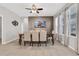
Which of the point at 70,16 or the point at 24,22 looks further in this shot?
the point at 24,22

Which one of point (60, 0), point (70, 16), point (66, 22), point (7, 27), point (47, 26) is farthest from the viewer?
point (47, 26)

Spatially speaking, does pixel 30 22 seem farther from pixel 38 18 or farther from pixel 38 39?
pixel 38 39

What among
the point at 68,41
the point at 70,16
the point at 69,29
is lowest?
the point at 68,41

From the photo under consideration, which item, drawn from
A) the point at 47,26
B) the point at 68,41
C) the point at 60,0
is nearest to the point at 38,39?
the point at 68,41

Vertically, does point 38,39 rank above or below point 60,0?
below

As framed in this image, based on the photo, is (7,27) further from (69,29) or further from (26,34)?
(69,29)

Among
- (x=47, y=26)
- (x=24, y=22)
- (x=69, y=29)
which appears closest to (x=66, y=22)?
(x=69, y=29)

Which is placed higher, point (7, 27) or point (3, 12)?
point (3, 12)

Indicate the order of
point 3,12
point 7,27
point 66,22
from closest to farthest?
point 66,22 → point 3,12 → point 7,27

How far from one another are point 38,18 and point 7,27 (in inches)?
246

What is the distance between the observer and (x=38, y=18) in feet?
50.2

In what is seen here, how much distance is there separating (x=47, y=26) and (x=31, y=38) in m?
7.29

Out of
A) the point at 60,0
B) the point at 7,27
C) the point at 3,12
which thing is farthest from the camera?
the point at 7,27

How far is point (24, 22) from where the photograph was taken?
51.8ft
